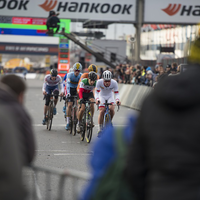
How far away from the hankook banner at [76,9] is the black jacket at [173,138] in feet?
146

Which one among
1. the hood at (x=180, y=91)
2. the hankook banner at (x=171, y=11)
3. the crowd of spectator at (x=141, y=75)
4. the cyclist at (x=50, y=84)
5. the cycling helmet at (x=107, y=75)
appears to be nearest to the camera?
the hood at (x=180, y=91)

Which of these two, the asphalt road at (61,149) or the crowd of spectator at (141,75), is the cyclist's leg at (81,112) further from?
the crowd of spectator at (141,75)

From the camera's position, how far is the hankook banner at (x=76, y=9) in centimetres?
4566

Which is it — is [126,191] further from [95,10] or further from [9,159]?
[95,10]

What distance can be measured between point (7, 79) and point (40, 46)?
92982 mm

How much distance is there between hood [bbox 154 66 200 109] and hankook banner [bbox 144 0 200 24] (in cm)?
4646

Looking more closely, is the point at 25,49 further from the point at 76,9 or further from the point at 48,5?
the point at 48,5

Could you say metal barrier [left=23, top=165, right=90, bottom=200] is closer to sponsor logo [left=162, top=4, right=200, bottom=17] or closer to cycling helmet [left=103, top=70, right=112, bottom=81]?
cycling helmet [left=103, top=70, right=112, bottom=81]

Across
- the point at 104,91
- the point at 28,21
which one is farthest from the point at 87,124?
the point at 28,21

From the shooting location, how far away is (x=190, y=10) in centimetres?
4916

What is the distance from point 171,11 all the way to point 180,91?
47373 mm

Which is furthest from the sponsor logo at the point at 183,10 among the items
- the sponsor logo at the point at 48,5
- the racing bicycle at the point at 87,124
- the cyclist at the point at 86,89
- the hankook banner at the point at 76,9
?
the racing bicycle at the point at 87,124

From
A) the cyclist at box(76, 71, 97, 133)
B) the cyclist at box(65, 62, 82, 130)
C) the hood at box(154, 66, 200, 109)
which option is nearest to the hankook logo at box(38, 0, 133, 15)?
the cyclist at box(65, 62, 82, 130)

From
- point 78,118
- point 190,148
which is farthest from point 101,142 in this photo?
point 78,118
